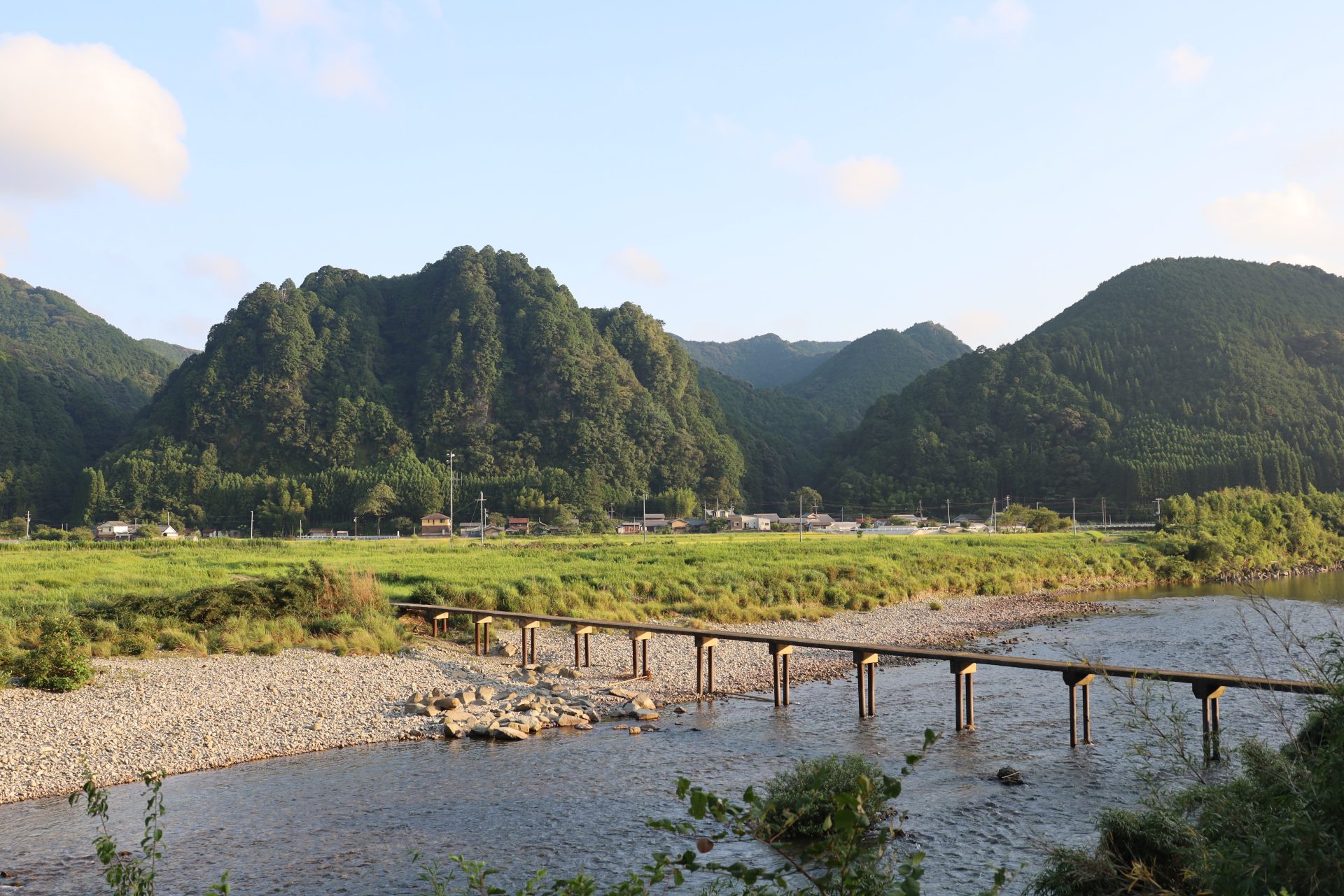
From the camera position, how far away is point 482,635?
2527cm

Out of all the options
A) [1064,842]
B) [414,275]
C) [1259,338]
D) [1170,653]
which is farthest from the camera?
[414,275]

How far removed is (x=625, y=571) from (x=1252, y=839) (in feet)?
113

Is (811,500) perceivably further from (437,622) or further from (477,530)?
(437,622)

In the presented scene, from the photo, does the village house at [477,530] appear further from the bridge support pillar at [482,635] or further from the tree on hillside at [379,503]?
the bridge support pillar at [482,635]

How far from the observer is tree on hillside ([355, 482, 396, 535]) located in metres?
104

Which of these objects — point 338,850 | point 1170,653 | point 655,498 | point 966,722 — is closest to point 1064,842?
point 966,722

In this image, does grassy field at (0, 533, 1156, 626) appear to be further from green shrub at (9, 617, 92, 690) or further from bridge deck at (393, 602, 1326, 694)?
bridge deck at (393, 602, 1326, 694)

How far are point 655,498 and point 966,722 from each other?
109 m

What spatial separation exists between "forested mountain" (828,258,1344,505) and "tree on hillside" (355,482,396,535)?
5938 cm

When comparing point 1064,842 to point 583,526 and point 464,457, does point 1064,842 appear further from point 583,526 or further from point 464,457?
point 464,457

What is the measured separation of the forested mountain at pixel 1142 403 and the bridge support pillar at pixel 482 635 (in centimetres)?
8747

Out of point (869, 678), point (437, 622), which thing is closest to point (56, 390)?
point (437, 622)

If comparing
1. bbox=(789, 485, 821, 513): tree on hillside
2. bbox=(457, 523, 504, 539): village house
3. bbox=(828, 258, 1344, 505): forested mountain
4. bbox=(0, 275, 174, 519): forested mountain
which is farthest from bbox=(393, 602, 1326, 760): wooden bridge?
bbox=(0, 275, 174, 519): forested mountain

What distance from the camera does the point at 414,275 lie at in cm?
15950
